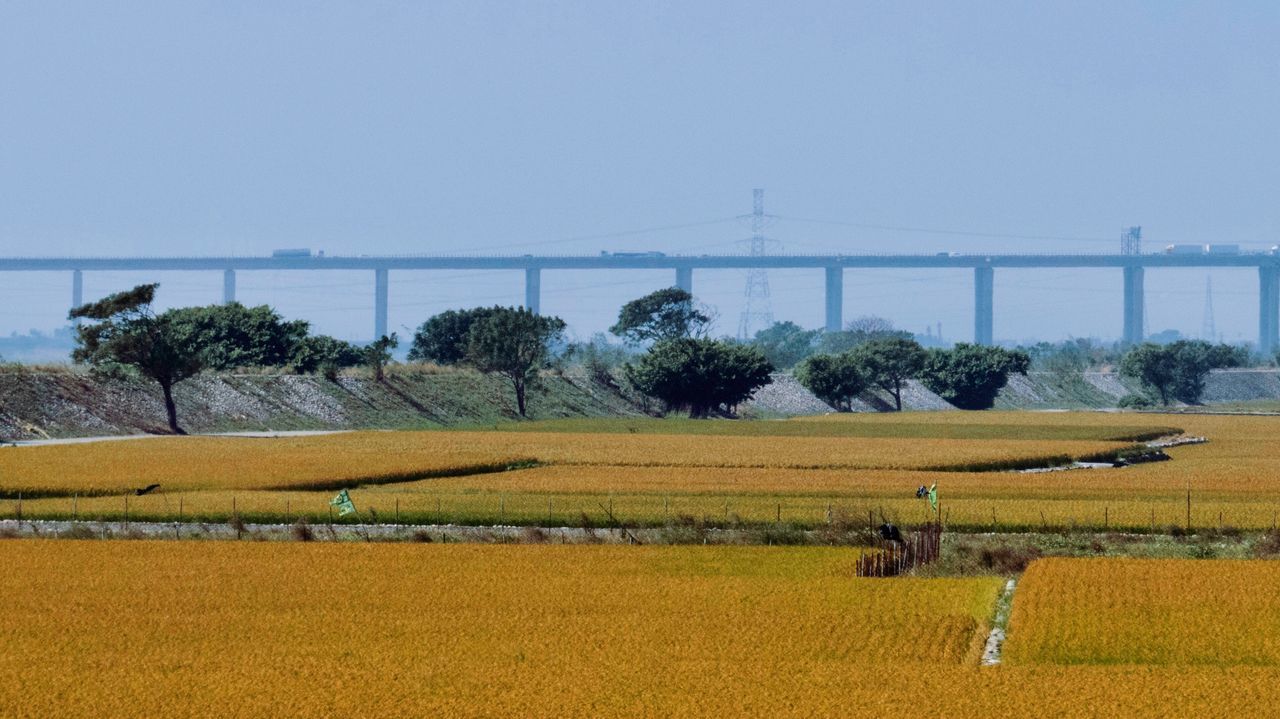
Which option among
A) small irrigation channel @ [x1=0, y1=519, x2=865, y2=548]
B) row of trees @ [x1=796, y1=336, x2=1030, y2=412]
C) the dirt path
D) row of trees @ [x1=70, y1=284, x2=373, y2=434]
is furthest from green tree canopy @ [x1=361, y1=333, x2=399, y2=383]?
small irrigation channel @ [x1=0, y1=519, x2=865, y2=548]

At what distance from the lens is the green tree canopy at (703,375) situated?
149 m

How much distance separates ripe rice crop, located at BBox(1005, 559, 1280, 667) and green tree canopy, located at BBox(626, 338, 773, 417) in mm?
107007

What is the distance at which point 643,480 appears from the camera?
70.4 metres

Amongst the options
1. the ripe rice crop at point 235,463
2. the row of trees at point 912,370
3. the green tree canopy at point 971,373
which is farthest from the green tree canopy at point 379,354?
the green tree canopy at point 971,373

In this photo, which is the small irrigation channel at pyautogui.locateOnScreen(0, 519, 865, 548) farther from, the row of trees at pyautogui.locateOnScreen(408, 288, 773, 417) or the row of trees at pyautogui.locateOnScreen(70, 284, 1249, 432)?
the row of trees at pyautogui.locateOnScreen(408, 288, 773, 417)

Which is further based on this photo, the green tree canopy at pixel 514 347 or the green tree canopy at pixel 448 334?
the green tree canopy at pixel 448 334

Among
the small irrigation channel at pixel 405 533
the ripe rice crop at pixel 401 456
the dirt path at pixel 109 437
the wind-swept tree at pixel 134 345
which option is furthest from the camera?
the wind-swept tree at pixel 134 345

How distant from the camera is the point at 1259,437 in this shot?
371 ft

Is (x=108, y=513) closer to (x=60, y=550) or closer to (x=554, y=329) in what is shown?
(x=60, y=550)

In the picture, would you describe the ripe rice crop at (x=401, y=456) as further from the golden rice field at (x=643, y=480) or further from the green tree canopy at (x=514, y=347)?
the green tree canopy at (x=514, y=347)

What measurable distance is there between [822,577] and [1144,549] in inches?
486

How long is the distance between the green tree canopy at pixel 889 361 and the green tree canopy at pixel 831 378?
244 inches

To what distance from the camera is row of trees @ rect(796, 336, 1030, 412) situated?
174750mm

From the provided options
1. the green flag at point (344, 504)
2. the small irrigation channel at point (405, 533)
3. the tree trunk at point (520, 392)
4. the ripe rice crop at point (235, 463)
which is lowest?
the small irrigation channel at point (405, 533)
